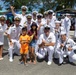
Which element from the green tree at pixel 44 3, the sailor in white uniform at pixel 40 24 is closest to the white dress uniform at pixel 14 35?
the sailor in white uniform at pixel 40 24

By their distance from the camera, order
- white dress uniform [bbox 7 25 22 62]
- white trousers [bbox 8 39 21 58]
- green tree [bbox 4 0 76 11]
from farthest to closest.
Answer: green tree [bbox 4 0 76 11] < white dress uniform [bbox 7 25 22 62] < white trousers [bbox 8 39 21 58]

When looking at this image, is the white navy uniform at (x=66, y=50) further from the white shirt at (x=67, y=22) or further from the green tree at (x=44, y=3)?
the green tree at (x=44, y=3)

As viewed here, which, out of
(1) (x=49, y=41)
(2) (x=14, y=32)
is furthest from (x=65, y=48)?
(2) (x=14, y=32)

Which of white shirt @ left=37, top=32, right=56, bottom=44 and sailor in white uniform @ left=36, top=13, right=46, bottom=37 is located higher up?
sailor in white uniform @ left=36, top=13, right=46, bottom=37

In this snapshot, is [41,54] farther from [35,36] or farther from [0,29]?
[0,29]

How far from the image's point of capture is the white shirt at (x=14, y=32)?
8.73 meters

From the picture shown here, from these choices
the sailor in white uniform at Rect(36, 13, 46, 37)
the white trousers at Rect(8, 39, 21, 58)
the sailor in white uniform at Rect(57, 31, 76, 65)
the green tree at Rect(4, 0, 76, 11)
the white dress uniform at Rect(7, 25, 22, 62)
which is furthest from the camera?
the green tree at Rect(4, 0, 76, 11)

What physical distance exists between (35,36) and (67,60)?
139 centimetres

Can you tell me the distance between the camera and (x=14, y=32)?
8.79 m

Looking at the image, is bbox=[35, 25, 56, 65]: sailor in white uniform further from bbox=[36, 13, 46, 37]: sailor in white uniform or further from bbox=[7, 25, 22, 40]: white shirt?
bbox=[7, 25, 22, 40]: white shirt

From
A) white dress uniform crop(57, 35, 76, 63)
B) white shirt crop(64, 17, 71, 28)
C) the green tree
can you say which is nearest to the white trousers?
white dress uniform crop(57, 35, 76, 63)

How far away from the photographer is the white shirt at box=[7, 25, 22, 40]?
8.73m

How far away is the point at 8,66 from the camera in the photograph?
Result: 7.99 m

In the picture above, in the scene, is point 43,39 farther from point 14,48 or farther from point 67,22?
point 67,22
